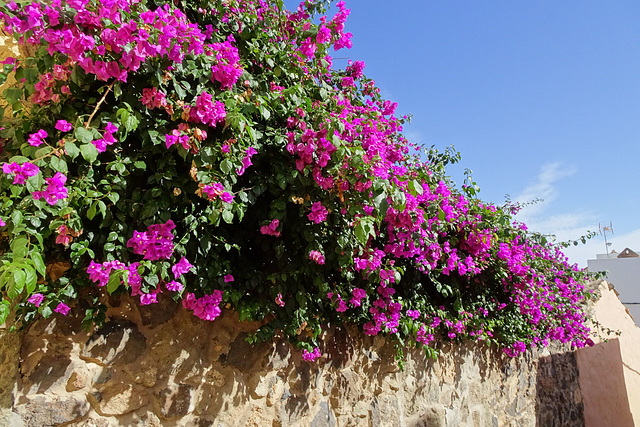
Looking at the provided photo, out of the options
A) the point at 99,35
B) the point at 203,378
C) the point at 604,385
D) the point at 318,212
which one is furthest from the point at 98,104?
the point at 604,385

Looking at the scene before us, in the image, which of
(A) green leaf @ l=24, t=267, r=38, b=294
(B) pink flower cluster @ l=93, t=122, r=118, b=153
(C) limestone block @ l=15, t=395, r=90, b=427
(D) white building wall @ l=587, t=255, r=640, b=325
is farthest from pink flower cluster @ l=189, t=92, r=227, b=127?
(D) white building wall @ l=587, t=255, r=640, b=325

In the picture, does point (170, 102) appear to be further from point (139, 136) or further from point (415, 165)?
point (415, 165)

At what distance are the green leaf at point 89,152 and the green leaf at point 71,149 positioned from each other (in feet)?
0.06

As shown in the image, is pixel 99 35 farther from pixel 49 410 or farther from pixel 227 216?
pixel 49 410

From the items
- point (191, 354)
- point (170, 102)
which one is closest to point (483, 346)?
point (191, 354)

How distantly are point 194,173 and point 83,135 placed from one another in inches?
14.9

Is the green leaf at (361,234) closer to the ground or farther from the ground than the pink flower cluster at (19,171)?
farther from the ground

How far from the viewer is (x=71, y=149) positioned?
140 cm

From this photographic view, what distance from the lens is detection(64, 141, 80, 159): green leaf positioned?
1389mm

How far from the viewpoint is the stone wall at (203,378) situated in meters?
1.60

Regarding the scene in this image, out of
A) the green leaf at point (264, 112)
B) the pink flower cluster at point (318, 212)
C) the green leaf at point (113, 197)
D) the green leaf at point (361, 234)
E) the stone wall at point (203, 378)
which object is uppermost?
the green leaf at point (264, 112)

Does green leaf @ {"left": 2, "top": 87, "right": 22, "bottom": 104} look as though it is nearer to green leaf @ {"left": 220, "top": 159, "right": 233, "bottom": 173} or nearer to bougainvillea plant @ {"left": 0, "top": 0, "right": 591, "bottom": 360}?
bougainvillea plant @ {"left": 0, "top": 0, "right": 591, "bottom": 360}

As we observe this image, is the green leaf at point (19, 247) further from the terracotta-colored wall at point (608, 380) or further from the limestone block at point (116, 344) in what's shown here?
the terracotta-colored wall at point (608, 380)

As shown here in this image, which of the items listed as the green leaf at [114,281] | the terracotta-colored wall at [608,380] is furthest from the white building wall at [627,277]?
the green leaf at [114,281]
